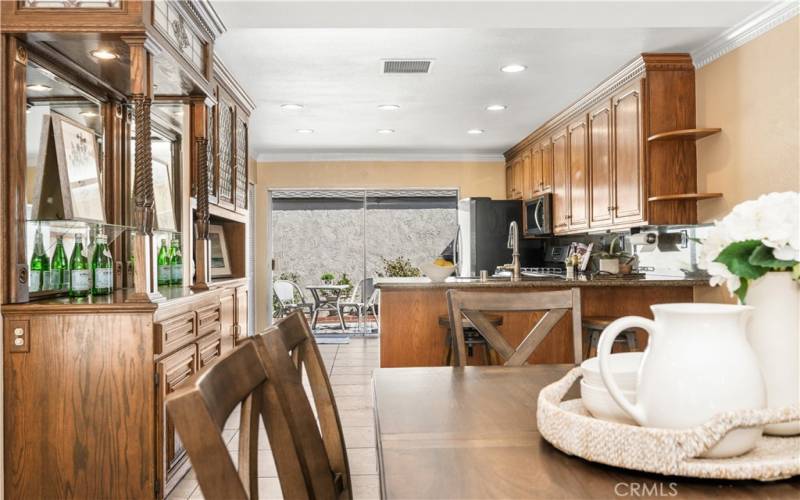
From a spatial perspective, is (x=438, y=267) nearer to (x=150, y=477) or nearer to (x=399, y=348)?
(x=399, y=348)

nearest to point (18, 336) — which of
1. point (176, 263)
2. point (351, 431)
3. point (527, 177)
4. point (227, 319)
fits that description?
point (176, 263)

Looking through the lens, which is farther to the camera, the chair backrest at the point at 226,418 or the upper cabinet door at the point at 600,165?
the upper cabinet door at the point at 600,165

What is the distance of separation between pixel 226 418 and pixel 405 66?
375cm

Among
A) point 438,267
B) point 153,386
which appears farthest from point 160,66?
point 438,267

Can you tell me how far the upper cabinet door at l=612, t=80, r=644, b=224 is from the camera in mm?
4055

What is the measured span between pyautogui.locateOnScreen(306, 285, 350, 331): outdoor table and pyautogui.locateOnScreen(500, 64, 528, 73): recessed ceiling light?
441 cm

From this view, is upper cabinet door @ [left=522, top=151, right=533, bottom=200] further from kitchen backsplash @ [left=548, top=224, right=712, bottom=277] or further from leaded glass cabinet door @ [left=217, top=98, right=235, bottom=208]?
leaded glass cabinet door @ [left=217, top=98, right=235, bottom=208]

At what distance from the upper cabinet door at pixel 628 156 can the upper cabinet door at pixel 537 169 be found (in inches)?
75.1

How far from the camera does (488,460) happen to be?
96 cm

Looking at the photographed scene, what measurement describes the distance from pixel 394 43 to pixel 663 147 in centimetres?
182

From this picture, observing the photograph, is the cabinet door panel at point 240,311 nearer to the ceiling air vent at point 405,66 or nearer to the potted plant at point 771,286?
the ceiling air vent at point 405,66

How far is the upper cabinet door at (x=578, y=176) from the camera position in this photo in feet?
16.8

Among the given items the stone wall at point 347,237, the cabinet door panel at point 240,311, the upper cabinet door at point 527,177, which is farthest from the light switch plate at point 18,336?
the stone wall at point 347,237

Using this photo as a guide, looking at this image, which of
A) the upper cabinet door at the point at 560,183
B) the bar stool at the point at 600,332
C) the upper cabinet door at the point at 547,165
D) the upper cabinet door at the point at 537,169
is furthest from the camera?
the upper cabinet door at the point at 537,169
